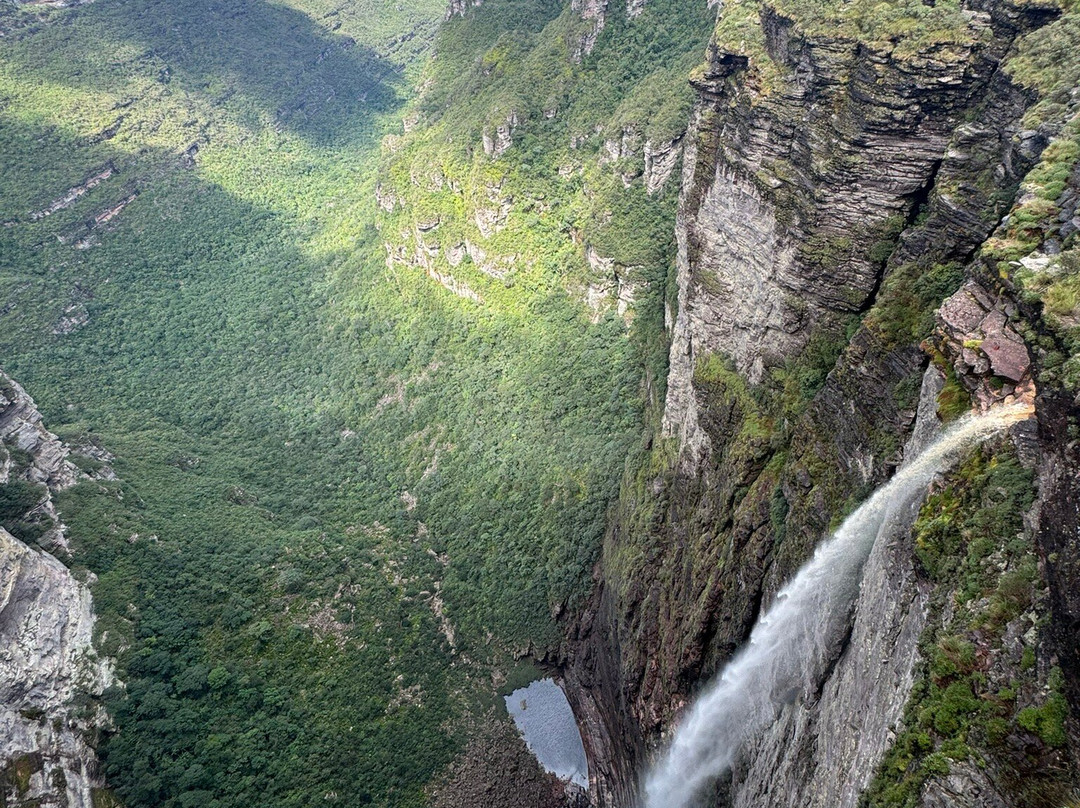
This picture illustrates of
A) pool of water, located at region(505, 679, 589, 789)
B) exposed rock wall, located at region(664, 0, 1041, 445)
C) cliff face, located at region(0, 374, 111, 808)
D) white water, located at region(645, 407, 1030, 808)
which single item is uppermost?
exposed rock wall, located at region(664, 0, 1041, 445)

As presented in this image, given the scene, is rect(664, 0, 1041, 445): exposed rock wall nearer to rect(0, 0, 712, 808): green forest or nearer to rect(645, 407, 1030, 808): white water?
rect(645, 407, 1030, 808): white water

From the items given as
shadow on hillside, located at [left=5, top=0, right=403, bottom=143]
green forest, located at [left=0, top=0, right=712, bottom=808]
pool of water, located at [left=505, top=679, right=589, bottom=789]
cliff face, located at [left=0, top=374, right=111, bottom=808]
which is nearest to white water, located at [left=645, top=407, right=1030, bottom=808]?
pool of water, located at [left=505, top=679, right=589, bottom=789]

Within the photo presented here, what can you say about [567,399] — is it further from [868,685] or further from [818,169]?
[868,685]

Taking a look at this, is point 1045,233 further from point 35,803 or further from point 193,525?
point 193,525

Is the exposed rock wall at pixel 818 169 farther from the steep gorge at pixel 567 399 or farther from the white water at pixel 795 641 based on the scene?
the white water at pixel 795 641

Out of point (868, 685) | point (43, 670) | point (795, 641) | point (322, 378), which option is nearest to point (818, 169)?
point (795, 641)

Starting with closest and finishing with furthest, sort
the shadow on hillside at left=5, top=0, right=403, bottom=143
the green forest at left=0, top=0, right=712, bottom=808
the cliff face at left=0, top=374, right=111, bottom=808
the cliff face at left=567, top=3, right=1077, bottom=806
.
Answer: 1. the cliff face at left=567, top=3, right=1077, bottom=806
2. the cliff face at left=0, top=374, right=111, bottom=808
3. the green forest at left=0, top=0, right=712, bottom=808
4. the shadow on hillside at left=5, top=0, right=403, bottom=143

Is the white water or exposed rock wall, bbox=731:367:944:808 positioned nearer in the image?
exposed rock wall, bbox=731:367:944:808
